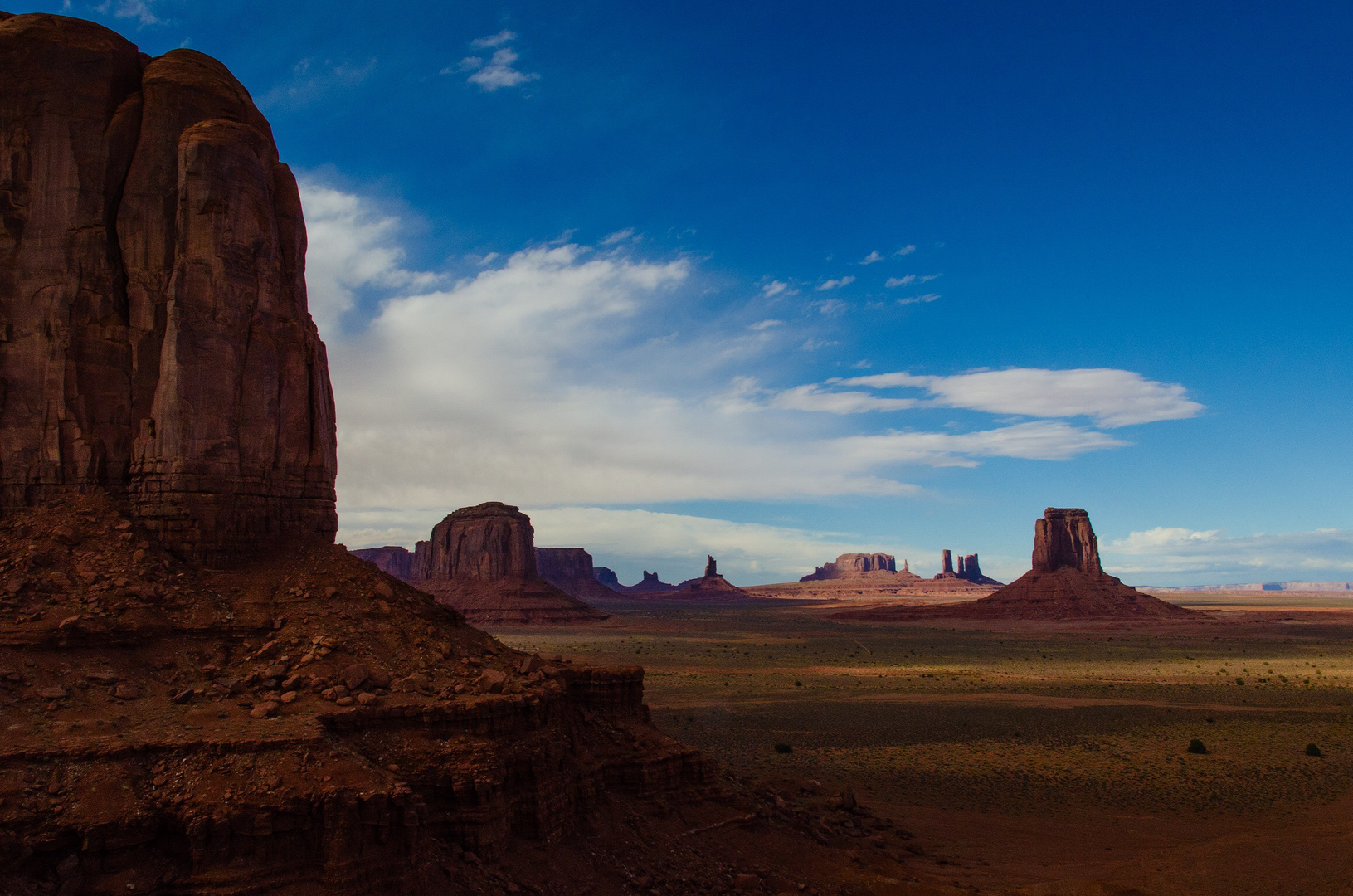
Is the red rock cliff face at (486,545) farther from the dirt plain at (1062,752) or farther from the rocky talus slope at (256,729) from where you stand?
the rocky talus slope at (256,729)

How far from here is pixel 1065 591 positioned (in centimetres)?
12975

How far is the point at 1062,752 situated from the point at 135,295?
3557 centimetres

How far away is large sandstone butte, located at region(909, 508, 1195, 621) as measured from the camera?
124875 mm

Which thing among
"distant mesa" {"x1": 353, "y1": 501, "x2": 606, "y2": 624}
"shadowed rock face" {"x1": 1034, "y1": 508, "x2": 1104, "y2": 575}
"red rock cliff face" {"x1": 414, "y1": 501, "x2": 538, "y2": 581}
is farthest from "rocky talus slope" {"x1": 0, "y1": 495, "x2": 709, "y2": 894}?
"shadowed rock face" {"x1": 1034, "y1": 508, "x2": 1104, "y2": 575}

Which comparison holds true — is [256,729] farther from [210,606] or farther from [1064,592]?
[1064,592]

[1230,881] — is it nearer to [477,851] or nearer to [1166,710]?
[477,851]

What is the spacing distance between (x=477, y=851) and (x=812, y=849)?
9.87 meters

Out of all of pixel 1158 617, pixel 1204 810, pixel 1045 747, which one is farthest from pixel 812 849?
pixel 1158 617

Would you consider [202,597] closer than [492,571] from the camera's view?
Yes

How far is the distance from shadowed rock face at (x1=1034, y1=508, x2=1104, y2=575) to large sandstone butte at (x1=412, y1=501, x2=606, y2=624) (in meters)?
73.8

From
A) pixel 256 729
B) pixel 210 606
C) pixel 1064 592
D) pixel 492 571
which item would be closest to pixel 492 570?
pixel 492 571

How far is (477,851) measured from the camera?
13.5 m

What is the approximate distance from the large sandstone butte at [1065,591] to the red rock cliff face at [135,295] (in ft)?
415

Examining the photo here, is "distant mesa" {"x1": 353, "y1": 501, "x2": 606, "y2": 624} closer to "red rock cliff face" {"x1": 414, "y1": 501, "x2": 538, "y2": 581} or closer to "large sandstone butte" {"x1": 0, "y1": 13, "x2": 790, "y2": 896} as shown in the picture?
"red rock cliff face" {"x1": 414, "y1": 501, "x2": 538, "y2": 581}
